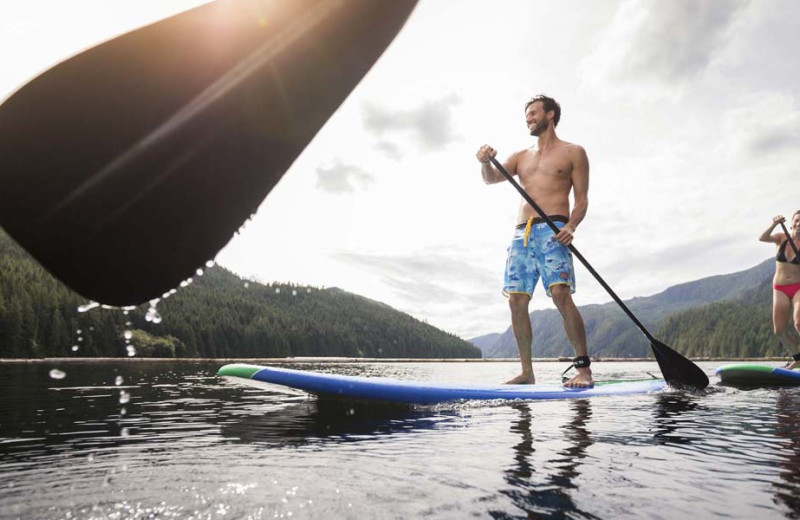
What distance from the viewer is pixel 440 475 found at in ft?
10.1

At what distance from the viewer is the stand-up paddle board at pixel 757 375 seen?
34.1ft

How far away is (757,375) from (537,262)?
20.9 feet

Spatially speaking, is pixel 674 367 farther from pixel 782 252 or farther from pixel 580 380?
pixel 782 252

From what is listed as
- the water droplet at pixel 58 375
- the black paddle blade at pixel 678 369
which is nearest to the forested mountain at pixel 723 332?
the black paddle blade at pixel 678 369

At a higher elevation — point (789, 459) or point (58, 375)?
point (58, 375)

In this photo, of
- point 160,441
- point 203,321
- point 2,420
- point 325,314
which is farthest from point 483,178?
point 325,314

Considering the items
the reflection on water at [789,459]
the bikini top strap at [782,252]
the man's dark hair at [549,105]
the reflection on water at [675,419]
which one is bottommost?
the reflection on water at [789,459]

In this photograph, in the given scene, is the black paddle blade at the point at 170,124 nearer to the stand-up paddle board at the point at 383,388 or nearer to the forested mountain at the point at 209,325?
the forested mountain at the point at 209,325

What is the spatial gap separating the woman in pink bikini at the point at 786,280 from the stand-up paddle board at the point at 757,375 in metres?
0.86

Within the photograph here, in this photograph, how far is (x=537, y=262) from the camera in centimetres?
776

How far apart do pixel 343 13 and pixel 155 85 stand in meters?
0.49

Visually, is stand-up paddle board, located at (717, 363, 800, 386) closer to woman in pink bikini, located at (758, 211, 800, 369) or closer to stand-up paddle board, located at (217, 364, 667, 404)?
woman in pink bikini, located at (758, 211, 800, 369)

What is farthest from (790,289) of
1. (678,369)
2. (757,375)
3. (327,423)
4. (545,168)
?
(327,423)

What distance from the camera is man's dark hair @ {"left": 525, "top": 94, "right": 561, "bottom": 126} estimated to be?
316 inches
